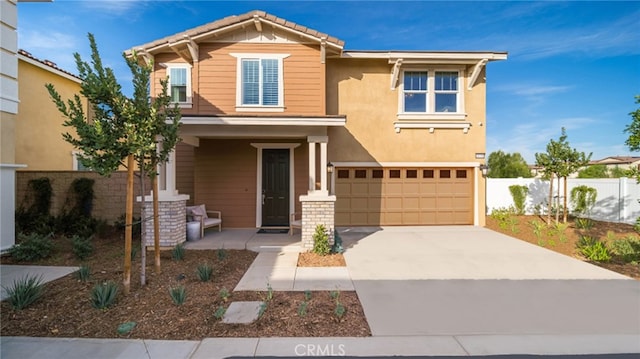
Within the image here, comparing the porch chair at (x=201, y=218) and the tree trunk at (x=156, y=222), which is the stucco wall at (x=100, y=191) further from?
the tree trunk at (x=156, y=222)

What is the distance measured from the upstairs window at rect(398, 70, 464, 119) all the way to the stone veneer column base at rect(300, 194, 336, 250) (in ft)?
16.6

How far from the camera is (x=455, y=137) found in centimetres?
1003

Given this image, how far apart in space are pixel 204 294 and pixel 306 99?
6281mm

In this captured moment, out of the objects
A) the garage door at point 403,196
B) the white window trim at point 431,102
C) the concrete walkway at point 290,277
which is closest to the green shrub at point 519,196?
the garage door at point 403,196

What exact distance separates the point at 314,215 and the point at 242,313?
3.39 meters

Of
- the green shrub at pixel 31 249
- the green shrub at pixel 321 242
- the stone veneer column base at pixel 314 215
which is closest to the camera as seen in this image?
the green shrub at pixel 31 249

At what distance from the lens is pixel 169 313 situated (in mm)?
3758

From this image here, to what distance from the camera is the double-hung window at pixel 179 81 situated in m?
9.01

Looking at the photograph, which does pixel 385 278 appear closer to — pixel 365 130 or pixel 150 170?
pixel 150 170

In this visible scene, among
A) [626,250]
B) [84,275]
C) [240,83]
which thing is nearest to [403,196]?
[626,250]

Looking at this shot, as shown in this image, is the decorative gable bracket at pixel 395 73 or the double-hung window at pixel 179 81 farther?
the decorative gable bracket at pixel 395 73

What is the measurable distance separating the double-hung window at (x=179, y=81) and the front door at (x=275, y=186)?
3066 millimetres

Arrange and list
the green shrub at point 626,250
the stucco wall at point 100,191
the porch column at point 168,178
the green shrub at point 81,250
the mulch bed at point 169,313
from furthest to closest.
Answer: the stucco wall at point 100,191, the porch column at point 168,178, the green shrub at point 626,250, the green shrub at point 81,250, the mulch bed at point 169,313

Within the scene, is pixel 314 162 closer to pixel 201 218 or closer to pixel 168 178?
pixel 201 218
